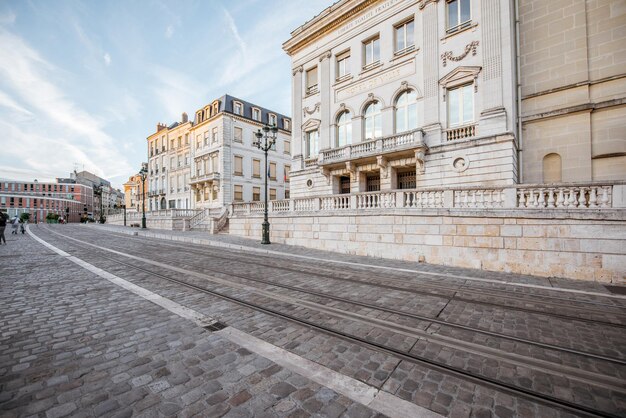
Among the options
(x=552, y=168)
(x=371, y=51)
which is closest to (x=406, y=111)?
(x=371, y=51)

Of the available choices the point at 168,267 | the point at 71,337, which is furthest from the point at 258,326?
the point at 168,267

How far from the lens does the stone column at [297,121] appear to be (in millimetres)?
19328

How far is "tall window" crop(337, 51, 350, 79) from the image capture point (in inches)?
697

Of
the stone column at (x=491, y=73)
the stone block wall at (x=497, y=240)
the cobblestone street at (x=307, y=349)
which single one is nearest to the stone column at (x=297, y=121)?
the stone block wall at (x=497, y=240)

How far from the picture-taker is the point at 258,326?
11.6 ft

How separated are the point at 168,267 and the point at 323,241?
6.58 m

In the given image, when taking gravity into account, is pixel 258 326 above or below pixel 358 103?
below

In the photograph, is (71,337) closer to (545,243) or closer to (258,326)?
(258,326)

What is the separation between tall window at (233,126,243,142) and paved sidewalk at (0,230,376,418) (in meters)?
29.1

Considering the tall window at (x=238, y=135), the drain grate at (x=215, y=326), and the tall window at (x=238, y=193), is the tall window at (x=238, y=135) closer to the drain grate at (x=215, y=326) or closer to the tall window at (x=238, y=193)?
the tall window at (x=238, y=193)

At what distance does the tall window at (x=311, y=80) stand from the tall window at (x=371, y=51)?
160 inches

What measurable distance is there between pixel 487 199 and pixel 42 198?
11168 cm

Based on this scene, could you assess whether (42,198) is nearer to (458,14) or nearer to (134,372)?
(134,372)

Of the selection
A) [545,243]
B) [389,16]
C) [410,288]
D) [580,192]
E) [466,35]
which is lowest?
[410,288]
